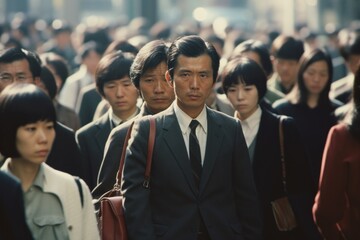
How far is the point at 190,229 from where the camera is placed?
6.21 meters

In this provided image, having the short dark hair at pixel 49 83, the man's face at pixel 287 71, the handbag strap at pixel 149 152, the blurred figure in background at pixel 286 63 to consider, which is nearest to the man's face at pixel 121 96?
the short dark hair at pixel 49 83

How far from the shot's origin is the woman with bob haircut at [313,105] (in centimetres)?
980

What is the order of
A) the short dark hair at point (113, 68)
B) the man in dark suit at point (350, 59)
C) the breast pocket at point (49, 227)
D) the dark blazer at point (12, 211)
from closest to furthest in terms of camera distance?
1. the dark blazer at point (12, 211)
2. the breast pocket at point (49, 227)
3. the short dark hair at point (113, 68)
4. the man in dark suit at point (350, 59)

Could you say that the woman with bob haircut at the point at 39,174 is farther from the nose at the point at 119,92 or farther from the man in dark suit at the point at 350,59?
the man in dark suit at the point at 350,59

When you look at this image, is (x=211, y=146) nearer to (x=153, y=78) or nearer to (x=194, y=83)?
(x=194, y=83)

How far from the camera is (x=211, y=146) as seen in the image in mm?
6316

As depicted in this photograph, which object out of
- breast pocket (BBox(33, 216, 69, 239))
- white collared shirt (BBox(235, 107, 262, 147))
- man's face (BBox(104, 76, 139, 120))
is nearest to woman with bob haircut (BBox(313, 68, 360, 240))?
breast pocket (BBox(33, 216, 69, 239))

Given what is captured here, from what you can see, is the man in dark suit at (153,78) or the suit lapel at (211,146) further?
→ the man in dark suit at (153,78)

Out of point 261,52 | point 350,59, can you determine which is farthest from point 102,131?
point 350,59

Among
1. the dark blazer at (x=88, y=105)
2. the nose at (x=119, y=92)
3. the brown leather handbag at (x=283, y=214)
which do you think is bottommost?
the brown leather handbag at (x=283, y=214)

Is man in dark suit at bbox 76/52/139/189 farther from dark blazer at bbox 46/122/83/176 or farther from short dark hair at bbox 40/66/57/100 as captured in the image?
dark blazer at bbox 46/122/83/176

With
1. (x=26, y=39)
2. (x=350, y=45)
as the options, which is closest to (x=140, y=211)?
(x=350, y=45)

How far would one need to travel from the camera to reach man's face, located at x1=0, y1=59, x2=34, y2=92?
8.13 metres

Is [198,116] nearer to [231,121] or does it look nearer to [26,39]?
[231,121]
